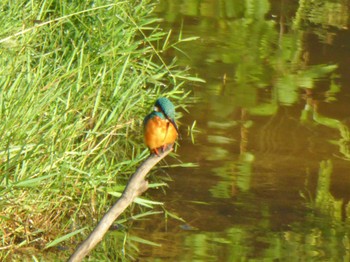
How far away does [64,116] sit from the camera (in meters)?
4.41

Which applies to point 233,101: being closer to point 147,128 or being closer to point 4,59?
point 4,59

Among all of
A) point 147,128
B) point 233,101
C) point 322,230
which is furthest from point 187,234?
point 233,101

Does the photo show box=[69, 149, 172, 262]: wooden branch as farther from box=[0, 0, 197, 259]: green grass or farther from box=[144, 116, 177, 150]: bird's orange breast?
box=[0, 0, 197, 259]: green grass

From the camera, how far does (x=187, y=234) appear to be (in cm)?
447

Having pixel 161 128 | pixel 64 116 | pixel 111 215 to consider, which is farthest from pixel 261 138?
pixel 111 215

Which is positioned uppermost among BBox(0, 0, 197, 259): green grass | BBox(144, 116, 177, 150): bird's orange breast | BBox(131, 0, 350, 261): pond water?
BBox(144, 116, 177, 150): bird's orange breast

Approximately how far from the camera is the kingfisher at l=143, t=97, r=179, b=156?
316 centimetres

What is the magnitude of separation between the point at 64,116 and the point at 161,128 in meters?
1.27

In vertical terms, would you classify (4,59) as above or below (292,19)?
above

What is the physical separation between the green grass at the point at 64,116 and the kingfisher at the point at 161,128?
515 millimetres

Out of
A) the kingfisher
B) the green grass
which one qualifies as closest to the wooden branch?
the kingfisher

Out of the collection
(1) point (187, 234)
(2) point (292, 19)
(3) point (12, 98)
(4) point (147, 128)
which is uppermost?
(4) point (147, 128)

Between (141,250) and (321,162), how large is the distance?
154 cm

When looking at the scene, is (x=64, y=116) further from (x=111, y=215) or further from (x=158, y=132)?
(x=111, y=215)
